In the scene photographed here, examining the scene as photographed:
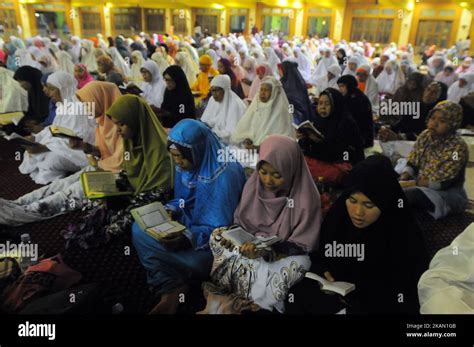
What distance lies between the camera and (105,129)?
304 centimetres

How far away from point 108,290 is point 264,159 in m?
1.21

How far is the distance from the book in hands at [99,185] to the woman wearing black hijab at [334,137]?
167 centimetres

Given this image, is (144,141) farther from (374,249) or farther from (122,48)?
(122,48)

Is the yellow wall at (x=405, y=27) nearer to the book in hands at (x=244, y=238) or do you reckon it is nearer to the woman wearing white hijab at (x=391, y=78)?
the woman wearing white hijab at (x=391, y=78)

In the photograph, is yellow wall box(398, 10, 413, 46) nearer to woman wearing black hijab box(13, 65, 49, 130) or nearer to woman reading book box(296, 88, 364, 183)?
woman reading book box(296, 88, 364, 183)

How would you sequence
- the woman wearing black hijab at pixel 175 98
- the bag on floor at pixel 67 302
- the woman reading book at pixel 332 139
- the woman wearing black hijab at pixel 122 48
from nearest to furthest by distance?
the bag on floor at pixel 67 302, the woman reading book at pixel 332 139, the woman wearing black hijab at pixel 175 98, the woman wearing black hijab at pixel 122 48

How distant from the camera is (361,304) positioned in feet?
5.17

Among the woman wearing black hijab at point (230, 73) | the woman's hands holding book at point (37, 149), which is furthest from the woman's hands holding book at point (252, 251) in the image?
the woman wearing black hijab at point (230, 73)

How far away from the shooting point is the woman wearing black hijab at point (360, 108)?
4078 millimetres

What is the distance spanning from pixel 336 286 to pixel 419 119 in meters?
3.46

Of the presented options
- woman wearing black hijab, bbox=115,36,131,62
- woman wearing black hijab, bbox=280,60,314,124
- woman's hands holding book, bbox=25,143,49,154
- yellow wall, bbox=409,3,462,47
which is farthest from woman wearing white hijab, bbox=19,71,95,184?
yellow wall, bbox=409,3,462,47

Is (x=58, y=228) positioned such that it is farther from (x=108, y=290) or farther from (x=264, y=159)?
(x=264, y=159)

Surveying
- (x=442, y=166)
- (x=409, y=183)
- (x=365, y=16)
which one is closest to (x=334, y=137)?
(x=409, y=183)

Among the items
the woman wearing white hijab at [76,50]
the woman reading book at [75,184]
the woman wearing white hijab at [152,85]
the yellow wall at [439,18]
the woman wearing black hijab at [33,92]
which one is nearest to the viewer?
the woman reading book at [75,184]
